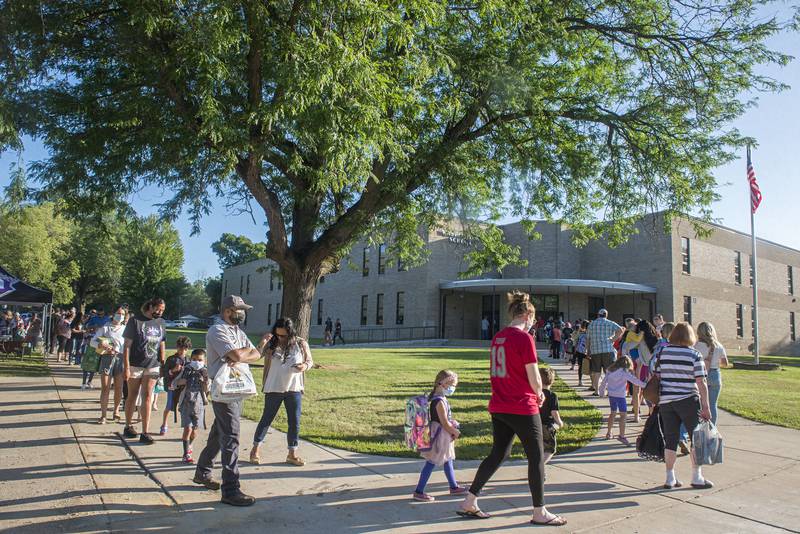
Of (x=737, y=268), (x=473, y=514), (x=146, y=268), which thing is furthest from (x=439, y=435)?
(x=146, y=268)

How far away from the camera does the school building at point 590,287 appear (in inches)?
1286

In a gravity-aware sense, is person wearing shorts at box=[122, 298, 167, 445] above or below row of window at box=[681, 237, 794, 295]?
below

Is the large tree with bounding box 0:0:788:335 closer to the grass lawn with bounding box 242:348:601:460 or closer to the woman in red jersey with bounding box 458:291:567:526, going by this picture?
the grass lawn with bounding box 242:348:601:460

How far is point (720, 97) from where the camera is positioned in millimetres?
13289

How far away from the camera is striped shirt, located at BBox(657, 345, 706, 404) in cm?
562

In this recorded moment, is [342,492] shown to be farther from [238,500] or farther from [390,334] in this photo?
[390,334]

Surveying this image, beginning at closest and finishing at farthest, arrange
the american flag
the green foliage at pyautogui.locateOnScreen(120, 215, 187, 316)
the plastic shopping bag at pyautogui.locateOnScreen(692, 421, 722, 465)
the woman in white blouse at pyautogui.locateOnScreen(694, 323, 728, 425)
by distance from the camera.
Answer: the plastic shopping bag at pyautogui.locateOnScreen(692, 421, 722, 465) → the woman in white blouse at pyautogui.locateOnScreen(694, 323, 728, 425) → the american flag → the green foliage at pyautogui.locateOnScreen(120, 215, 187, 316)

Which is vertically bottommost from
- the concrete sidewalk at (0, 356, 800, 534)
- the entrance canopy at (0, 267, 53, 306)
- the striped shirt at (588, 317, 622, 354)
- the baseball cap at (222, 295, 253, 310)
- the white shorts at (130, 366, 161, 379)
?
the concrete sidewalk at (0, 356, 800, 534)

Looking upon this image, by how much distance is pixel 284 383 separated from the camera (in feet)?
19.9

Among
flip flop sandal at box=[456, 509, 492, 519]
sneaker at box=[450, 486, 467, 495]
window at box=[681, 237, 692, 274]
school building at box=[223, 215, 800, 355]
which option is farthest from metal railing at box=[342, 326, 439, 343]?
flip flop sandal at box=[456, 509, 492, 519]

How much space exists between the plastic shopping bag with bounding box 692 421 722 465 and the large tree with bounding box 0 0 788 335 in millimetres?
6134

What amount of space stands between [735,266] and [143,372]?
39572 mm

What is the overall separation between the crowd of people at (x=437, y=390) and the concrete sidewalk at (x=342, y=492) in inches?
8.9

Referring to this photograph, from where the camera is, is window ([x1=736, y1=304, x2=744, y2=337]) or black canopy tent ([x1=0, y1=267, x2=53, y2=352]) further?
window ([x1=736, y1=304, x2=744, y2=337])
